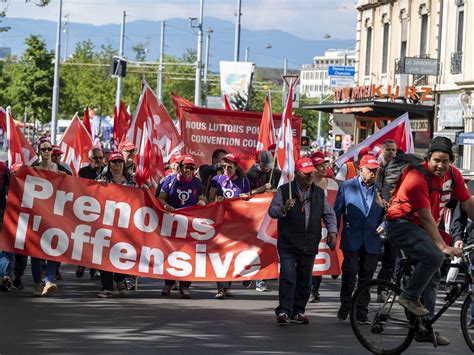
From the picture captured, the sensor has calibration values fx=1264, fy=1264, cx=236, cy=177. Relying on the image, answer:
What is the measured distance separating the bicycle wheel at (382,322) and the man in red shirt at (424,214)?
0.18 meters

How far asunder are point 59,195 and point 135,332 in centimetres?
364

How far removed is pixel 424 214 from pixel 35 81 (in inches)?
2625

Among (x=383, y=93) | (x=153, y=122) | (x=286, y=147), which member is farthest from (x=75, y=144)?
(x=383, y=93)

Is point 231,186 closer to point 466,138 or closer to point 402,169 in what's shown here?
point 402,169

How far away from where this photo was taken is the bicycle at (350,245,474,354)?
10.4 meters

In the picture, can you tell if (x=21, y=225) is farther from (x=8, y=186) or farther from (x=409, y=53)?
(x=409, y=53)

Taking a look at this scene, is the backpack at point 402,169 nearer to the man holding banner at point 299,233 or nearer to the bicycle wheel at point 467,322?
the bicycle wheel at point 467,322

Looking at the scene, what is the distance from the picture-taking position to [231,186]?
15695 millimetres

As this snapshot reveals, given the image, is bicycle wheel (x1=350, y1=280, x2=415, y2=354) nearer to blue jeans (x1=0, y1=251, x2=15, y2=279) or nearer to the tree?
blue jeans (x1=0, y1=251, x2=15, y2=279)

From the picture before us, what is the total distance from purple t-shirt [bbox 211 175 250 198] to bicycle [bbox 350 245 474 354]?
16.1 ft

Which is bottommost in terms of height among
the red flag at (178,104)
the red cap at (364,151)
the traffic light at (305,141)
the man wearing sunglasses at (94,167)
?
the man wearing sunglasses at (94,167)

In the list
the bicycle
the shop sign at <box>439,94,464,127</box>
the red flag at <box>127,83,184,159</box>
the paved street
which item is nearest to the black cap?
the bicycle

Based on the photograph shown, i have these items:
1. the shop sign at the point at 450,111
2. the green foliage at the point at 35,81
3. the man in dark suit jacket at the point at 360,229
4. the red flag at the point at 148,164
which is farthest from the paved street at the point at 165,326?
the green foliage at the point at 35,81

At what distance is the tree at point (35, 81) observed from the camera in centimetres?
7519
